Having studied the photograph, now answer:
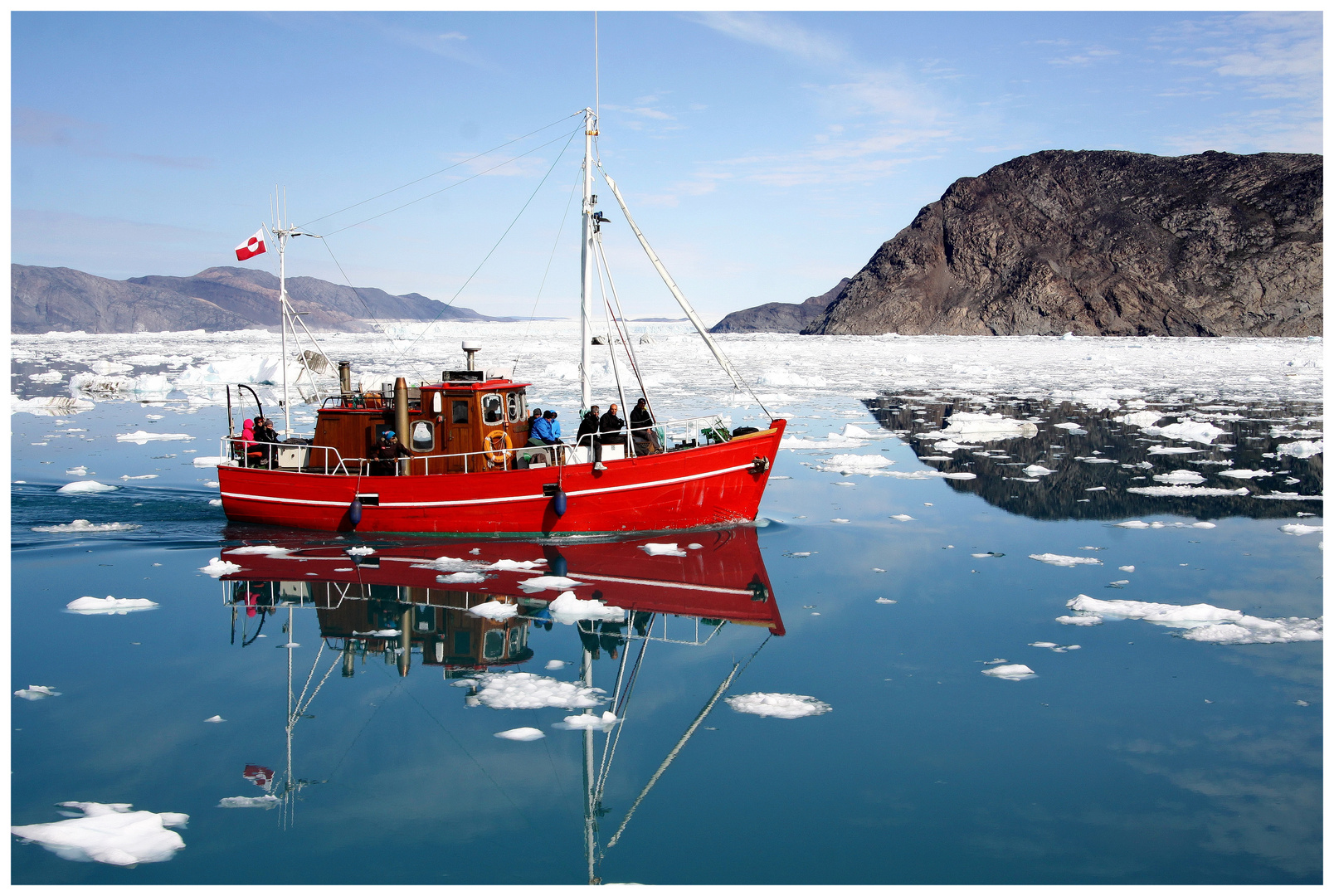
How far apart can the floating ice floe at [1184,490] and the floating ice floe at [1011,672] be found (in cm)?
1158

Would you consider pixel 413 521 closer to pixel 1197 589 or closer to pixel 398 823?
pixel 398 823

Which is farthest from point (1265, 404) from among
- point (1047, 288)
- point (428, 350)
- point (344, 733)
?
point (1047, 288)

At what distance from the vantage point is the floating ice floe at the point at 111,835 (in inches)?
284

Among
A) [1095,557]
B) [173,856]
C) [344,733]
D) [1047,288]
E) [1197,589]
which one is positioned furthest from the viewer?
[1047,288]

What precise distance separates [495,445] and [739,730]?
9.93 m

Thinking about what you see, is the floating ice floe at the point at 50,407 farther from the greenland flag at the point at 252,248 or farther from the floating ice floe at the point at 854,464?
the floating ice floe at the point at 854,464

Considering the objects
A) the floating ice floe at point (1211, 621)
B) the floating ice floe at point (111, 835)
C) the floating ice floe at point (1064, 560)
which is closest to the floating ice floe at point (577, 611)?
the floating ice floe at point (111, 835)

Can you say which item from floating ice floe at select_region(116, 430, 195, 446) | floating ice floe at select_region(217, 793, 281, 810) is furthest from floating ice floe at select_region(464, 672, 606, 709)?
floating ice floe at select_region(116, 430, 195, 446)

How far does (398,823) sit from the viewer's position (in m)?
7.75

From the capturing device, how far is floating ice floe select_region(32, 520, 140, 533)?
1808cm

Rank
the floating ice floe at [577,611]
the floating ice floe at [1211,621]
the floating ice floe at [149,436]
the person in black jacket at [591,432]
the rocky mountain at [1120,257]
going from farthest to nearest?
the rocky mountain at [1120,257] < the floating ice floe at [149,436] < the person in black jacket at [591,432] < the floating ice floe at [577,611] < the floating ice floe at [1211,621]

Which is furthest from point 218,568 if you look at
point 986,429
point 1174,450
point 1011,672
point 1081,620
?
point 1174,450

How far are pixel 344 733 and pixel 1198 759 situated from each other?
323 inches

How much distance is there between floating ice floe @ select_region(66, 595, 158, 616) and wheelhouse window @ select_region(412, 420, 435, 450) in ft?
19.0
